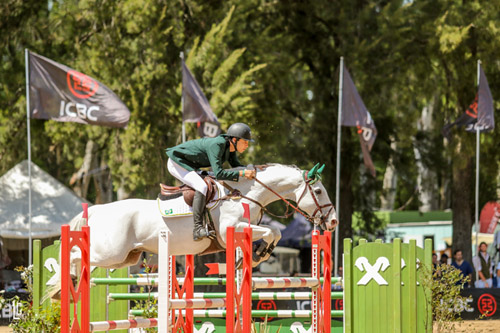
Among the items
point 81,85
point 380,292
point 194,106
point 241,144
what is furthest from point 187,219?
point 194,106

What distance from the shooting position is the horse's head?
7.68 m

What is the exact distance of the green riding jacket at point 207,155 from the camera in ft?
24.4

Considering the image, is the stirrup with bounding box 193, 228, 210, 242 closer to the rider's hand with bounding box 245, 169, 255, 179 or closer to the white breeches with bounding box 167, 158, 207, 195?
the white breeches with bounding box 167, 158, 207, 195

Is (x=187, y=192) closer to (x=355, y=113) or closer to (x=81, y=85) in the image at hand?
(x=81, y=85)

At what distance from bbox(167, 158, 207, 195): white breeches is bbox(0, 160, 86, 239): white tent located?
1089 centimetres

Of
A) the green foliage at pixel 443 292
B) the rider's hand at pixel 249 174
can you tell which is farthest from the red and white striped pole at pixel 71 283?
the green foliage at pixel 443 292

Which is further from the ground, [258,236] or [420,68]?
[420,68]

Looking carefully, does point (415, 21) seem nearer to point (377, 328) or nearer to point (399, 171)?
point (399, 171)

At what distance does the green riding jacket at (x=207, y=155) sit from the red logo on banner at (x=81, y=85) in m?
5.77

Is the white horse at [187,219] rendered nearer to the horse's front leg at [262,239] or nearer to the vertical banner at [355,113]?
the horse's front leg at [262,239]

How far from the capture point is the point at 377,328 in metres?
8.79

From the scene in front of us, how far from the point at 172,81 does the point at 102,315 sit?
445 inches

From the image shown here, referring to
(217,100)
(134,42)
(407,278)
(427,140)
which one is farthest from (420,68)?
(407,278)

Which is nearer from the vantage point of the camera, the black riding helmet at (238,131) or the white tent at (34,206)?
the black riding helmet at (238,131)
